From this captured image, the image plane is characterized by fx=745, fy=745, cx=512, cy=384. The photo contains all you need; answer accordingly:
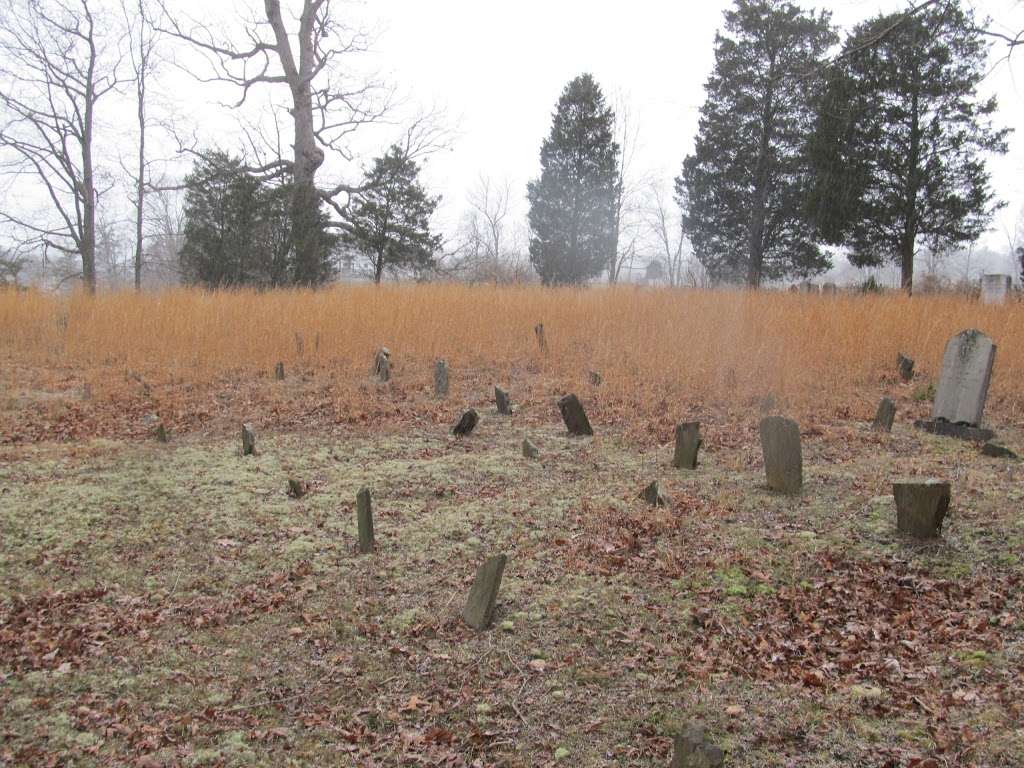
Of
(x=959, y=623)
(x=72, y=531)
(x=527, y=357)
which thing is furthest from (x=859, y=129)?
(x=72, y=531)

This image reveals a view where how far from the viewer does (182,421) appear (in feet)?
27.1

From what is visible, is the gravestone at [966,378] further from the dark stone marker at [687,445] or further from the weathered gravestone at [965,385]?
the dark stone marker at [687,445]

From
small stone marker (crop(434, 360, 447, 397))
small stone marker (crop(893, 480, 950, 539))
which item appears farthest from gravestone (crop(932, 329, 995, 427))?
small stone marker (crop(434, 360, 447, 397))

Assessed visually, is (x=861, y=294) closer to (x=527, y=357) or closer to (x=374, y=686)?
(x=527, y=357)

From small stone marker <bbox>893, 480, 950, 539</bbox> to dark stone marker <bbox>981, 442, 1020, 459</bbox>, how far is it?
7.76 ft

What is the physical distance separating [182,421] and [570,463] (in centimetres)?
458

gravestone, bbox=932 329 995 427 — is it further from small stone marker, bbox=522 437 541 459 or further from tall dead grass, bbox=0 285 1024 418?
small stone marker, bbox=522 437 541 459

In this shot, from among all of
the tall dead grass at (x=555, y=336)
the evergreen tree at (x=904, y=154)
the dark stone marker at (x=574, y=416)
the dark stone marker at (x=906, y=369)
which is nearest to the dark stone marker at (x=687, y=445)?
the dark stone marker at (x=574, y=416)

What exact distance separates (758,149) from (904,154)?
4802 mm

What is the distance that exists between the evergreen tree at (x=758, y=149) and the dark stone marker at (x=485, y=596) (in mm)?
21733

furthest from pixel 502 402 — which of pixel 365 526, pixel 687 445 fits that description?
pixel 365 526

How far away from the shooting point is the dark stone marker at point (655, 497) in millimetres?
5133

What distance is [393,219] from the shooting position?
22453mm

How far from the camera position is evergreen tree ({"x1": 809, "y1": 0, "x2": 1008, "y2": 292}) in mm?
19484
